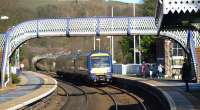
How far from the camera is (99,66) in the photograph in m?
52.0

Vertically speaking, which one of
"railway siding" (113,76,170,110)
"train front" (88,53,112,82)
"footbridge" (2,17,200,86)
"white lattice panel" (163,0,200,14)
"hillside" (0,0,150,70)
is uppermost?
"hillside" (0,0,150,70)

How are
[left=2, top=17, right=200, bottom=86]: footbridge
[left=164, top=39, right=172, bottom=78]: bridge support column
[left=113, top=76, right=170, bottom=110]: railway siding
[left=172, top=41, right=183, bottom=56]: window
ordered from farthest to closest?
1. [left=172, top=41, right=183, bottom=56]: window
2. [left=164, top=39, right=172, bottom=78]: bridge support column
3. [left=2, top=17, right=200, bottom=86]: footbridge
4. [left=113, top=76, right=170, bottom=110]: railway siding

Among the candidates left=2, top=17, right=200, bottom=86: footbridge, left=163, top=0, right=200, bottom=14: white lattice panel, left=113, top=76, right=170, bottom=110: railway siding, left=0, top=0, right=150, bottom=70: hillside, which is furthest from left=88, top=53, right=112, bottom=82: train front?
left=0, top=0, right=150, bottom=70: hillside

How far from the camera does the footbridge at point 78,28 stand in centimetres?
4478

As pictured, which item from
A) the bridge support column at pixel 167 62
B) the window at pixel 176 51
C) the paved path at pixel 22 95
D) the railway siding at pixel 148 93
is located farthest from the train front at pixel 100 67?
the window at pixel 176 51

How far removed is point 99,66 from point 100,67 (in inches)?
5.5

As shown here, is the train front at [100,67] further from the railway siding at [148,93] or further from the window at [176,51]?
the window at [176,51]

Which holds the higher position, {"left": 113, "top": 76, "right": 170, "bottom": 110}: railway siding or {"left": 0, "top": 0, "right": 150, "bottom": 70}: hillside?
{"left": 0, "top": 0, "right": 150, "bottom": 70}: hillside

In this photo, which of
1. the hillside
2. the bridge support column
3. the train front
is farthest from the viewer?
the hillside

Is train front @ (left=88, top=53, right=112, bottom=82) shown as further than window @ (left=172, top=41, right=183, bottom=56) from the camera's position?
No

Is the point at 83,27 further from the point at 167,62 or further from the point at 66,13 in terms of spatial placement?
the point at 66,13

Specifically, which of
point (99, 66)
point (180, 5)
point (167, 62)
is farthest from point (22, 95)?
point (167, 62)

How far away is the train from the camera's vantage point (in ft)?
168

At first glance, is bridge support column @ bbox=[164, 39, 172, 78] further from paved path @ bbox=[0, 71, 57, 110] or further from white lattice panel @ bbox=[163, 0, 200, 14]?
white lattice panel @ bbox=[163, 0, 200, 14]
